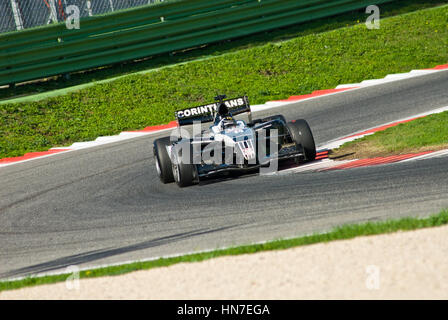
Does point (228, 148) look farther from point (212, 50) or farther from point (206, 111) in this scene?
point (212, 50)

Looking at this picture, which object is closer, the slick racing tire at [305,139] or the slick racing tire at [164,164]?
the slick racing tire at [305,139]

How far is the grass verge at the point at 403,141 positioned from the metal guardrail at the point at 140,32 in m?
8.50

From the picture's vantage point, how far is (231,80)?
16562 millimetres

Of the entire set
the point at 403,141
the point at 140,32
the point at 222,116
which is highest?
the point at 140,32

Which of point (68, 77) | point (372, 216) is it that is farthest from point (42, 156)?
point (372, 216)

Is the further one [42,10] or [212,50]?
[212,50]

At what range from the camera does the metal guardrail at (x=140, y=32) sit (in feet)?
54.2

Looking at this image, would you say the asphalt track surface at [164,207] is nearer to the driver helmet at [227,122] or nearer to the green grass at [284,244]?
the green grass at [284,244]

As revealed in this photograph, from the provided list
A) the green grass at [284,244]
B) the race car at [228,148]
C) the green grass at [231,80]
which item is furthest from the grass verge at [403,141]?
the green grass at [231,80]

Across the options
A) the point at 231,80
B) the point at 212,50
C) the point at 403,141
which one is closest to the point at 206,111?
the point at 403,141

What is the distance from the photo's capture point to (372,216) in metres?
6.57

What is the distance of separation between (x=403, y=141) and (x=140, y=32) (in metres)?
9.55

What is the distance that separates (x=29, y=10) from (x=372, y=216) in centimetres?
1318
